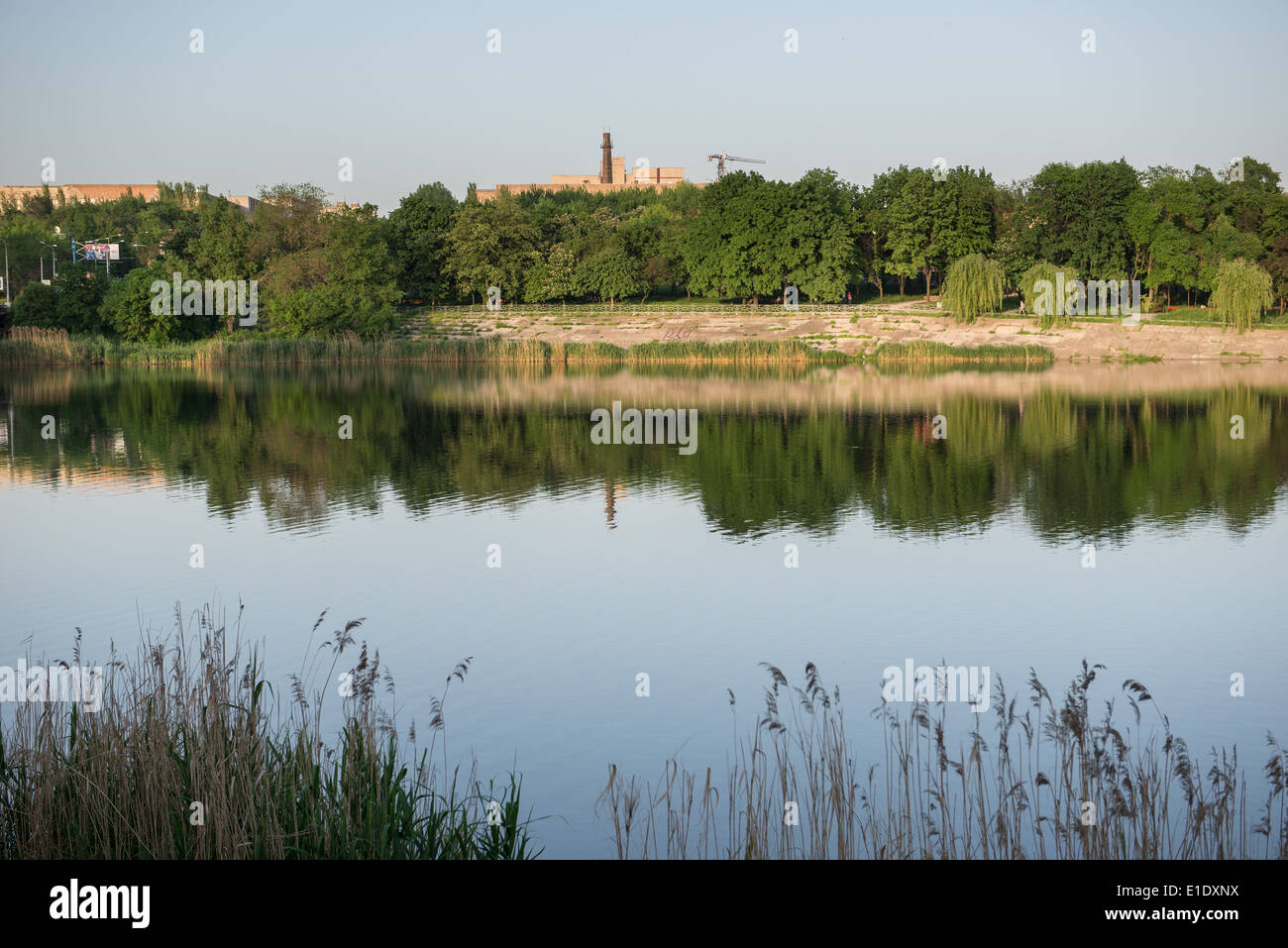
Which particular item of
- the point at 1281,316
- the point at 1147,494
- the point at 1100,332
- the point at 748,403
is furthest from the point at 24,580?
the point at 1281,316

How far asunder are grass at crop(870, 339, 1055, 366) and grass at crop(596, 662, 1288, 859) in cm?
5631

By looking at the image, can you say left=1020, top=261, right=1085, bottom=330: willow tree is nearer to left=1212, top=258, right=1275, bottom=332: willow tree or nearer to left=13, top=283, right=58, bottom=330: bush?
left=1212, top=258, right=1275, bottom=332: willow tree

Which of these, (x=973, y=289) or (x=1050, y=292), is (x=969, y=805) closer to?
(x=973, y=289)

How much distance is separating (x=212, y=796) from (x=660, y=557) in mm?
10420

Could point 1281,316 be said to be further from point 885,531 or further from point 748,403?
point 885,531

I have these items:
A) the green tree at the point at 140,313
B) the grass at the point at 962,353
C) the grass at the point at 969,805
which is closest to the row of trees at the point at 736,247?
the green tree at the point at 140,313

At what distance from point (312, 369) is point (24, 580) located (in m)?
45.9

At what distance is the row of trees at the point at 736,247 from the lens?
67.2 meters

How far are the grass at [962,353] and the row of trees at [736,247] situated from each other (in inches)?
188

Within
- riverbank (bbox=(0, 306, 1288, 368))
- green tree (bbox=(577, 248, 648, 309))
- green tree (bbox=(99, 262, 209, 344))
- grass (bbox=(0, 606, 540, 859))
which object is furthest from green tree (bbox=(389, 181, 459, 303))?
grass (bbox=(0, 606, 540, 859))

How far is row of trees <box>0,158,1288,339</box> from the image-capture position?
6719 cm

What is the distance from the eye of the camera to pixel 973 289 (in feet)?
220

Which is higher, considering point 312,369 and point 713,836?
point 312,369
